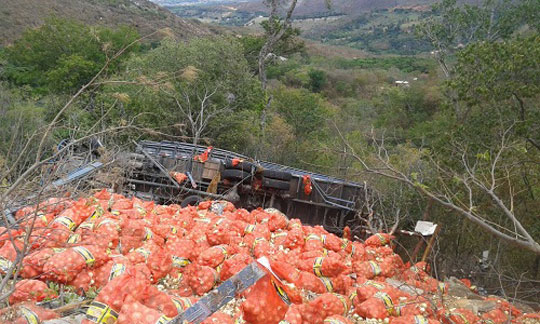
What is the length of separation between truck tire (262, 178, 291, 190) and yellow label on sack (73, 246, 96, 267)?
5936 millimetres

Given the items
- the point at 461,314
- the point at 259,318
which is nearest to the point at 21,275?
the point at 259,318

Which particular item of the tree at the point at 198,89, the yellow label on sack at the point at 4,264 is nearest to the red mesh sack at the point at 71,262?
the yellow label on sack at the point at 4,264

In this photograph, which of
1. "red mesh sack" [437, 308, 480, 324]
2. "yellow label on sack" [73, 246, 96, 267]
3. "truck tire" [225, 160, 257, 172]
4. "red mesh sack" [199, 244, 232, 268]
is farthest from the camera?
"truck tire" [225, 160, 257, 172]

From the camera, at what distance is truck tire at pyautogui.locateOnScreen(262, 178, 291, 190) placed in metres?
10.3

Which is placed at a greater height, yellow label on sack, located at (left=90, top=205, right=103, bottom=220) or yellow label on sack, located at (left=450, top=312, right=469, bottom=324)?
yellow label on sack, located at (left=450, top=312, right=469, bottom=324)

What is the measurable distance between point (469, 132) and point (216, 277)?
8.22m

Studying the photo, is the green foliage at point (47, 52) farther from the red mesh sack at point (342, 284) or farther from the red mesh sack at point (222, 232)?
the red mesh sack at point (342, 284)

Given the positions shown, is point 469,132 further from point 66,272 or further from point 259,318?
point 66,272

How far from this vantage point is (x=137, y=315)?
3.46m

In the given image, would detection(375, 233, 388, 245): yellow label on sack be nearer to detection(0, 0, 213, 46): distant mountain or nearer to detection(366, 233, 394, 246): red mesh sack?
detection(366, 233, 394, 246): red mesh sack

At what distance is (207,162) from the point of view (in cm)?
1078

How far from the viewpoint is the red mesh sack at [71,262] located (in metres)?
4.33

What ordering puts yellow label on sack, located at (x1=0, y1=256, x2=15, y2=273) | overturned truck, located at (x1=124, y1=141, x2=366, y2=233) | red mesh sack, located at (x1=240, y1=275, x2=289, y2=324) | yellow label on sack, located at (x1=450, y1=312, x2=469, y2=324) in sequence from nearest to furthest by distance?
red mesh sack, located at (x1=240, y1=275, x2=289, y2=324)
yellow label on sack, located at (x1=0, y1=256, x2=15, y2=273)
yellow label on sack, located at (x1=450, y1=312, x2=469, y2=324)
overturned truck, located at (x1=124, y1=141, x2=366, y2=233)

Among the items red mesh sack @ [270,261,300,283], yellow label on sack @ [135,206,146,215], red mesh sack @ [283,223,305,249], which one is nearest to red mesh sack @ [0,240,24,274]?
yellow label on sack @ [135,206,146,215]
